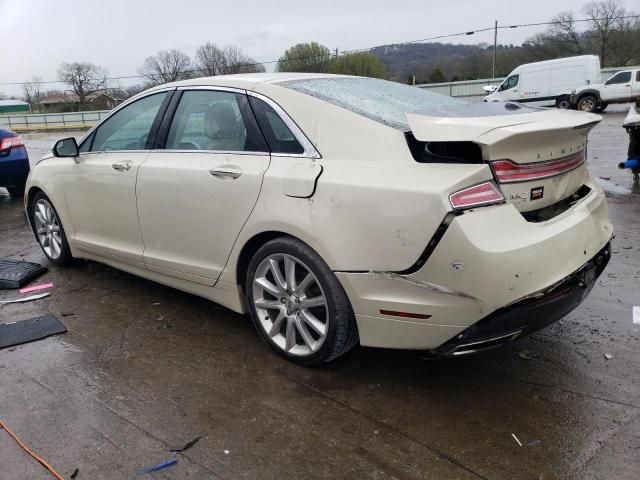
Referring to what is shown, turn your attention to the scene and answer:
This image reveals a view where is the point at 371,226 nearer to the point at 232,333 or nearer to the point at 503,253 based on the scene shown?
the point at 503,253

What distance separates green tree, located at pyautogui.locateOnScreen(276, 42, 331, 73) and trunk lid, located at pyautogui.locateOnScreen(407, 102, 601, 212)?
1928 inches

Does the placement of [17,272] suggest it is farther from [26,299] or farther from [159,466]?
[159,466]

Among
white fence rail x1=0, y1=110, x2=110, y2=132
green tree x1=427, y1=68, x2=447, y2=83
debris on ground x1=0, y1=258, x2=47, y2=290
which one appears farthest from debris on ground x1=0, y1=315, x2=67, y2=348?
green tree x1=427, y1=68, x2=447, y2=83

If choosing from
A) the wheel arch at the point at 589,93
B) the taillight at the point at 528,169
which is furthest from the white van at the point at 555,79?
the taillight at the point at 528,169

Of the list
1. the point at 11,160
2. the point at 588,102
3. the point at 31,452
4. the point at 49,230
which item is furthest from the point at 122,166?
the point at 588,102

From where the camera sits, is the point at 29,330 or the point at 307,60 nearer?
the point at 29,330

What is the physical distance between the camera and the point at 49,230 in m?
5.02

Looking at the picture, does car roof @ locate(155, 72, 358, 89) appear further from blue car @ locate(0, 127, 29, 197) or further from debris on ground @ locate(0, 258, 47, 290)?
blue car @ locate(0, 127, 29, 197)

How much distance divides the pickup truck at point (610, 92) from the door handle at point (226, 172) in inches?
889

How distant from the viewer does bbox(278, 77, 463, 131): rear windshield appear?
2.79m

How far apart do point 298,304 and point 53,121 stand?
47.8 meters

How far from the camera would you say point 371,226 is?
8.11 feet

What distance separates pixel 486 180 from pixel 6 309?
12.3 ft

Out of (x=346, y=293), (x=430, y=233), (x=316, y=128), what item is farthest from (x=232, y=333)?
(x=430, y=233)
